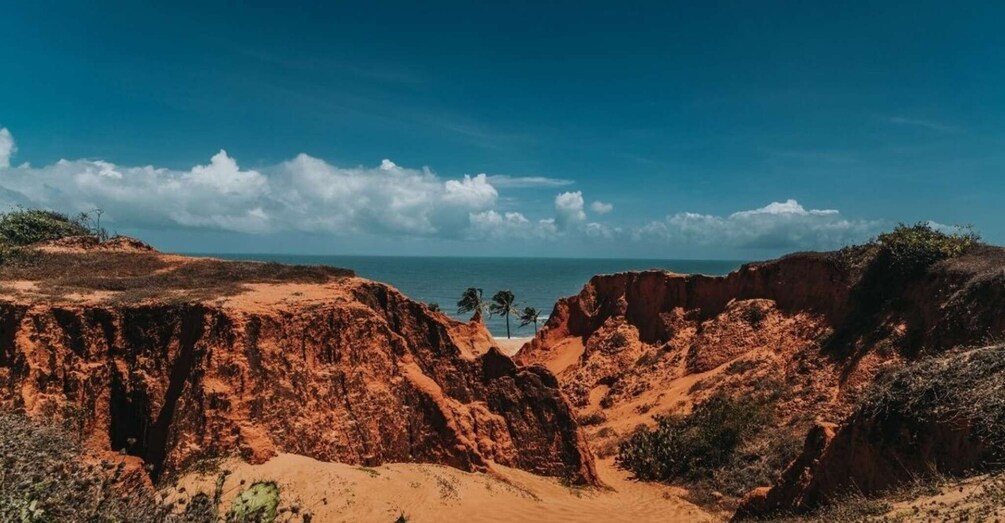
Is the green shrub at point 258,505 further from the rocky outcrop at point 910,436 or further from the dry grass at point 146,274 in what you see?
the rocky outcrop at point 910,436

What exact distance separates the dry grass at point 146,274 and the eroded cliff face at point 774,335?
15.5 metres

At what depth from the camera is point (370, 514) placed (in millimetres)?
12859

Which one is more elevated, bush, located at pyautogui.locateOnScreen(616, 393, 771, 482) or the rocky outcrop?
the rocky outcrop

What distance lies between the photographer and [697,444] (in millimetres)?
23703

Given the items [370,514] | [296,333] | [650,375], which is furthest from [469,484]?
[650,375]

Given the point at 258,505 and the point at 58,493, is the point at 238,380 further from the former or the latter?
the point at 58,493

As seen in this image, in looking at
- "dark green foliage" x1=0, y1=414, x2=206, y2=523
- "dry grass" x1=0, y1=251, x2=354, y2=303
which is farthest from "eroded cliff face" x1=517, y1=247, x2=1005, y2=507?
"dry grass" x1=0, y1=251, x2=354, y2=303

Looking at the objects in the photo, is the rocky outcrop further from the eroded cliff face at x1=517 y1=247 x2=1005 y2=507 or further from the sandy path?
the sandy path

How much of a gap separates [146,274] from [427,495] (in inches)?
526

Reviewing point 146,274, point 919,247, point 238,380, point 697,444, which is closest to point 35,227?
point 146,274

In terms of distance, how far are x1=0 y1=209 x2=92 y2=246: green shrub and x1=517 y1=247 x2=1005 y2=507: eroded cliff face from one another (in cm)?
2882

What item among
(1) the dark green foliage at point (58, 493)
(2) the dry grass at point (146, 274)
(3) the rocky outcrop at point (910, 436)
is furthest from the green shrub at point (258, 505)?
(3) the rocky outcrop at point (910, 436)

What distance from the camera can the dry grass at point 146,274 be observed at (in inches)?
653

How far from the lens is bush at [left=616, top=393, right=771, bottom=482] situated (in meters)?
23.0
